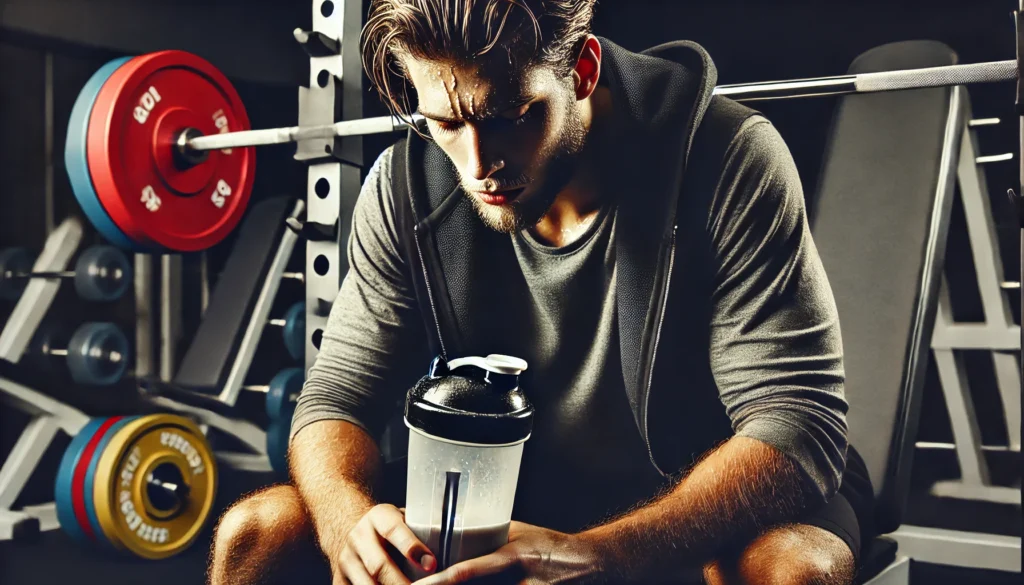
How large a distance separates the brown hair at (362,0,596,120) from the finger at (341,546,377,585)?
0.80 meters

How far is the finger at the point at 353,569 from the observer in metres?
1.29

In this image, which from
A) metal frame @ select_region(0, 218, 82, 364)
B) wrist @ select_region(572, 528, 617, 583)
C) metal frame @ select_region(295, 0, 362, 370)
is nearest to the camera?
wrist @ select_region(572, 528, 617, 583)

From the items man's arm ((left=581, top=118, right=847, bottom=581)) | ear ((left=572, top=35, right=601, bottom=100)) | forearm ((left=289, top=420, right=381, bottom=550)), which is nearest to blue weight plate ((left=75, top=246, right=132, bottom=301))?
forearm ((left=289, top=420, right=381, bottom=550))

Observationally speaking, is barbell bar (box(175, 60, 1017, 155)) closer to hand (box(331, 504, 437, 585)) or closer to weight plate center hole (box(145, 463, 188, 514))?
hand (box(331, 504, 437, 585))

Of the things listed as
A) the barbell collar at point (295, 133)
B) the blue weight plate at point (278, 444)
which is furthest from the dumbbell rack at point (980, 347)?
the blue weight plate at point (278, 444)

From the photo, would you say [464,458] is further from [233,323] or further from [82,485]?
[82,485]

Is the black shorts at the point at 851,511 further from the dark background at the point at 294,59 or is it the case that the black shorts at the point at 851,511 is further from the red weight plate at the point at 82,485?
the red weight plate at the point at 82,485

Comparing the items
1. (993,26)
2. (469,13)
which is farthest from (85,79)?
(993,26)

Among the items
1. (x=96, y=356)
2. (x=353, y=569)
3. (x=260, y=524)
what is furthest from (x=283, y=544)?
(x=96, y=356)

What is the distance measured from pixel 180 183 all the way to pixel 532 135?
94cm

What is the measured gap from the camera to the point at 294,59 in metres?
1.69

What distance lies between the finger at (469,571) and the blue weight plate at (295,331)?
2.22 feet

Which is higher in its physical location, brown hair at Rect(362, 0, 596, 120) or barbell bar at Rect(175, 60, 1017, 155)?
brown hair at Rect(362, 0, 596, 120)

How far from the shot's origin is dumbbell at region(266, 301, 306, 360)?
68.7 inches
